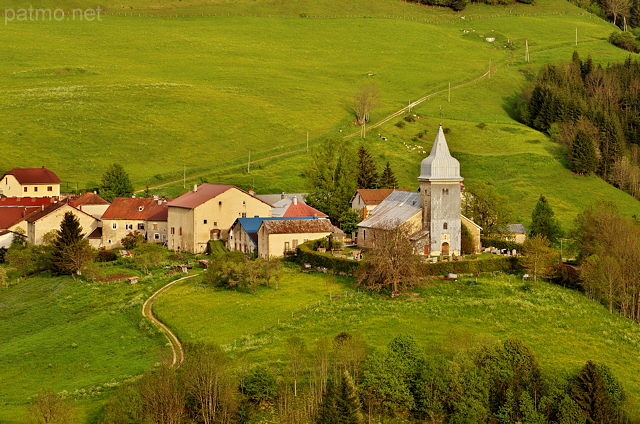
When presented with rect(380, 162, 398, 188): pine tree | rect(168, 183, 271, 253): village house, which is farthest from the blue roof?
rect(380, 162, 398, 188): pine tree

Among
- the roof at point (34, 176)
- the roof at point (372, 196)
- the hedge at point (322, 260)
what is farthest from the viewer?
the roof at point (34, 176)

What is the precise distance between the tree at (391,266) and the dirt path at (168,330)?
15071 millimetres

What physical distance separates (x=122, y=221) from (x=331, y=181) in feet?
78.1

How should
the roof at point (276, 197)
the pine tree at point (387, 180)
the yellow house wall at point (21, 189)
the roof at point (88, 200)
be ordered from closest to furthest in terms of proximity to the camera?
the roof at point (88, 200) → the roof at point (276, 197) → the yellow house wall at point (21, 189) → the pine tree at point (387, 180)

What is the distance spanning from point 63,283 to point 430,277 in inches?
1271

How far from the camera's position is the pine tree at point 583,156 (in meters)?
127

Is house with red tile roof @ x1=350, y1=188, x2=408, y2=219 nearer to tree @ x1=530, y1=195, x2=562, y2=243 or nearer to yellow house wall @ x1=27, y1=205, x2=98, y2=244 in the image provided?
tree @ x1=530, y1=195, x2=562, y2=243

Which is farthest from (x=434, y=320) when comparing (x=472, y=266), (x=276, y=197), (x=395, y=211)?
(x=276, y=197)

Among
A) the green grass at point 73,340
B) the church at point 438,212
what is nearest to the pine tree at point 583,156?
the church at point 438,212

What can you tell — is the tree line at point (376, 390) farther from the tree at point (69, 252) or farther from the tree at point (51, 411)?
the tree at point (69, 252)

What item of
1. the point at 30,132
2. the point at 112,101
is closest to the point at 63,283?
the point at 30,132

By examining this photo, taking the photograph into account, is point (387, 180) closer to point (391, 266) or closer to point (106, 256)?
point (106, 256)

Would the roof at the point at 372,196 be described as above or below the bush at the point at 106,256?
above

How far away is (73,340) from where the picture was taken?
2309 inches
